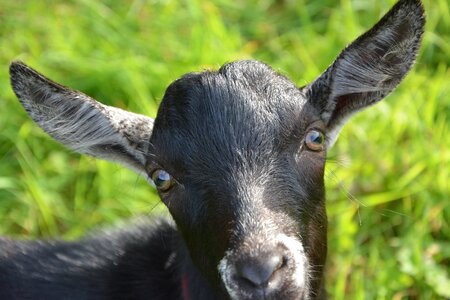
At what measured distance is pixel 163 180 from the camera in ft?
15.1

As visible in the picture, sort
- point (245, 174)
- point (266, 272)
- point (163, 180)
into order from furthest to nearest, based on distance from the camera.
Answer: point (163, 180) < point (245, 174) < point (266, 272)

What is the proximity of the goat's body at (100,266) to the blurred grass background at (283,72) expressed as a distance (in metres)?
0.31

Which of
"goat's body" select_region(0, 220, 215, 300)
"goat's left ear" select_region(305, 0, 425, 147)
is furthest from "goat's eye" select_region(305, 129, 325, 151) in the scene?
"goat's body" select_region(0, 220, 215, 300)

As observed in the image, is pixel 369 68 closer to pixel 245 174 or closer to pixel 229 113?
pixel 229 113

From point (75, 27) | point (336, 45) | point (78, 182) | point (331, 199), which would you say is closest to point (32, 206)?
point (78, 182)

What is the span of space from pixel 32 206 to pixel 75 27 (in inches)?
79.3

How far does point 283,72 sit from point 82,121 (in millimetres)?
1698

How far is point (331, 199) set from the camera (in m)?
6.82

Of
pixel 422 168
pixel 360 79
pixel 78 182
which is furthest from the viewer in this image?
pixel 78 182

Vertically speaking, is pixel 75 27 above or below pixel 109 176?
above

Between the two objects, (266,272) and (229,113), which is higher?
(229,113)

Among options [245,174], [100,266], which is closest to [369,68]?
[245,174]

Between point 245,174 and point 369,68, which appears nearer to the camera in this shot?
point 245,174

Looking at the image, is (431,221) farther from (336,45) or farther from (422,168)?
(336,45)
